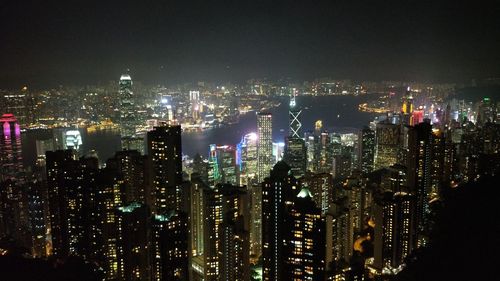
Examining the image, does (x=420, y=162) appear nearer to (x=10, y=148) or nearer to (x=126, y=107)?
(x=10, y=148)

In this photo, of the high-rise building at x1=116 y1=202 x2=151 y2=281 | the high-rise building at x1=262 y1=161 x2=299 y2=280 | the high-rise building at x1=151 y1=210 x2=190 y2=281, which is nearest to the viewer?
the high-rise building at x1=262 y1=161 x2=299 y2=280

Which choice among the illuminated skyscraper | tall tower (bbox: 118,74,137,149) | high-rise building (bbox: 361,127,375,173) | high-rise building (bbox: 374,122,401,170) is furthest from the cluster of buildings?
the illuminated skyscraper

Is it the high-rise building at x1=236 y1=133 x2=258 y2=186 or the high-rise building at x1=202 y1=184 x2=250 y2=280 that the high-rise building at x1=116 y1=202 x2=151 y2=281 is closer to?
the high-rise building at x1=202 y1=184 x2=250 y2=280

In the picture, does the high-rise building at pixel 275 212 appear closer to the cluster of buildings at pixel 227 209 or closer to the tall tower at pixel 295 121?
the cluster of buildings at pixel 227 209

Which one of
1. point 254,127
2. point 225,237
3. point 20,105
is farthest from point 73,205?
point 254,127

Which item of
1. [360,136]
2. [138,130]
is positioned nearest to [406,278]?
[360,136]

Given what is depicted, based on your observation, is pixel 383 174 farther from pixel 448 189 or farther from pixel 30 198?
pixel 30 198
